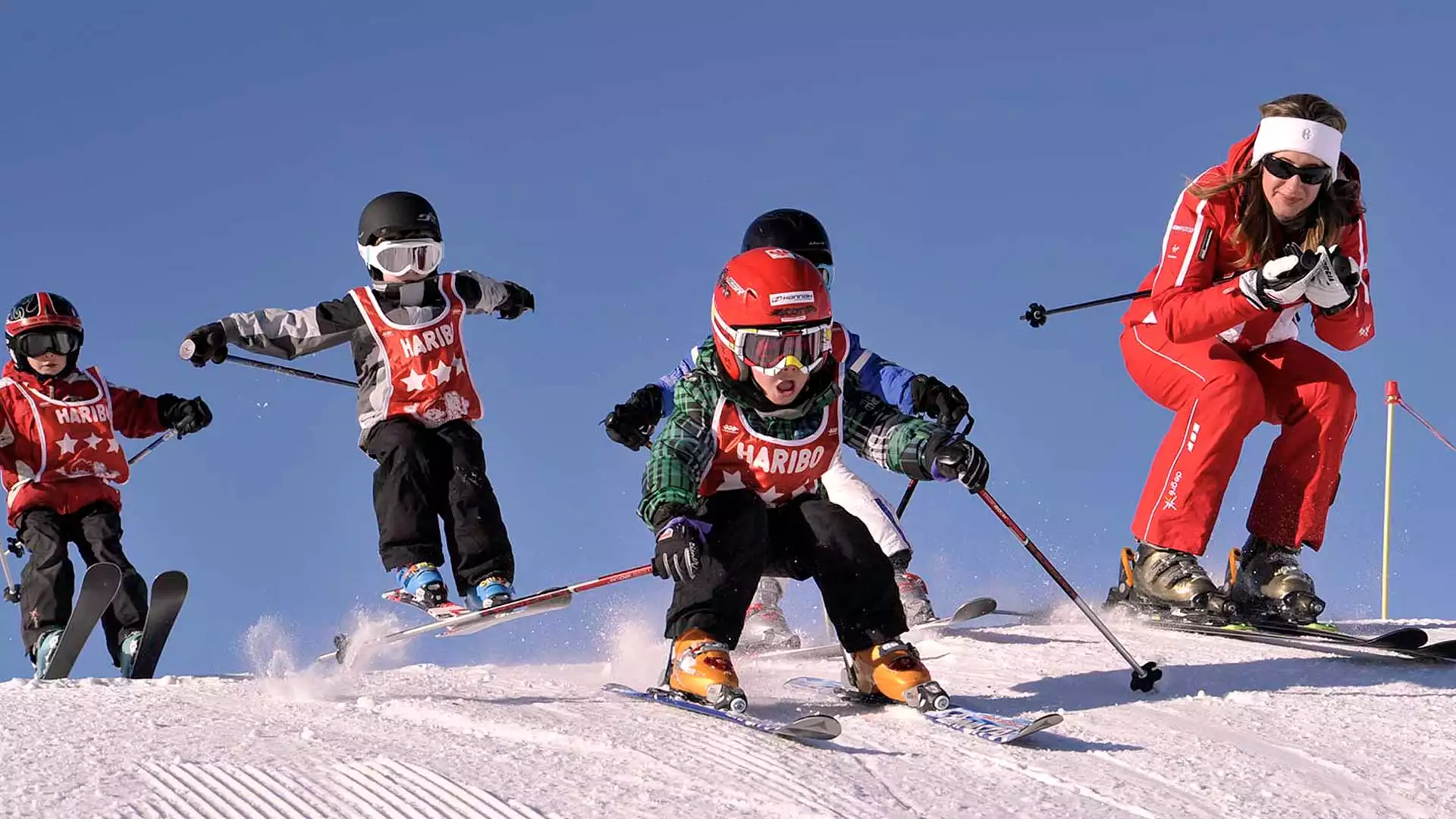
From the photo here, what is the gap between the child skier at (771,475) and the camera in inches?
177

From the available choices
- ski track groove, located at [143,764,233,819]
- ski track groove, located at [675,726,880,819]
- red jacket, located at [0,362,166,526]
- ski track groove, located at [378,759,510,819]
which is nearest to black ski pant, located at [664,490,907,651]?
ski track groove, located at [675,726,880,819]

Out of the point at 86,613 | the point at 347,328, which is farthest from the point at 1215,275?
the point at 86,613

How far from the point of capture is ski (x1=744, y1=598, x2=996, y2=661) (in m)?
5.98

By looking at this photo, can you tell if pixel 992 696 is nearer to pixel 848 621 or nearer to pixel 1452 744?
pixel 848 621

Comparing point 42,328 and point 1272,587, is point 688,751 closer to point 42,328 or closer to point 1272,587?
point 1272,587

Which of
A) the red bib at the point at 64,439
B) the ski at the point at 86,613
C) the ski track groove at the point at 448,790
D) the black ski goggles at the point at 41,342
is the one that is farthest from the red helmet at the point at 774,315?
the black ski goggles at the point at 41,342

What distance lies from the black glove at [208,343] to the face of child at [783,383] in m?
2.81

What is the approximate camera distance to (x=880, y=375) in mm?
5516

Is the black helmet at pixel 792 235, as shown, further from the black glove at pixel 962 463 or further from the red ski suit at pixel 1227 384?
the black glove at pixel 962 463

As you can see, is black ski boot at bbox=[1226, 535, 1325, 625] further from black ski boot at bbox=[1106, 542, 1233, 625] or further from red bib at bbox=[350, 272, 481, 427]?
red bib at bbox=[350, 272, 481, 427]

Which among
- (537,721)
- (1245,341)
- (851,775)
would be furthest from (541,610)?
(1245,341)

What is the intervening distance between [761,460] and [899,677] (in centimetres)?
80

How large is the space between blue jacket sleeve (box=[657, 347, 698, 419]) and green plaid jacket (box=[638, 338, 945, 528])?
91cm

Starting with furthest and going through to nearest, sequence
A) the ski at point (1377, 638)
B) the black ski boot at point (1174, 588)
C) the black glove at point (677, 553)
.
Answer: the black ski boot at point (1174, 588) < the ski at point (1377, 638) < the black glove at point (677, 553)
